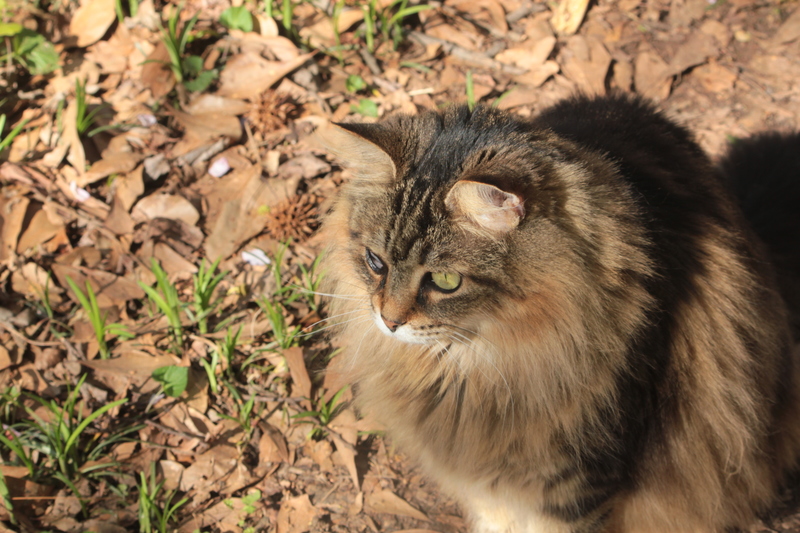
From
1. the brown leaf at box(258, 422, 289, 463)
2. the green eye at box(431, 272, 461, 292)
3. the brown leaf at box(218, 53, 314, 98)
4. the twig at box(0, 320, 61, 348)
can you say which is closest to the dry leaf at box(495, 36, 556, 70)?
the brown leaf at box(218, 53, 314, 98)

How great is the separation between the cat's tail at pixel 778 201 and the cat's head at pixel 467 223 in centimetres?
103

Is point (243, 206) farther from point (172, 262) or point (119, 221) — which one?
point (119, 221)

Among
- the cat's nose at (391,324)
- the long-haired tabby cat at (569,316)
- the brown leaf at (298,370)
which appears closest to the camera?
the long-haired tabby cat at (569,316)

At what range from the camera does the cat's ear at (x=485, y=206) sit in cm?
133

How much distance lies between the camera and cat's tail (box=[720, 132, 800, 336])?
7.07ft

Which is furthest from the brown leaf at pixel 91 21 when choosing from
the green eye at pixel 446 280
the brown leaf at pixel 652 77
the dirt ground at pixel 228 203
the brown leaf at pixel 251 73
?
the brown leaf at pixel 652 77

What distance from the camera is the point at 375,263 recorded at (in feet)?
5.57

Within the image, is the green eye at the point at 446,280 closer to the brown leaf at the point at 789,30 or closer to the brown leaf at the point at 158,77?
the brown leaf at the point at 158,77

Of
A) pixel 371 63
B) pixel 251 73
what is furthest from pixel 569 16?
pixel 251 73

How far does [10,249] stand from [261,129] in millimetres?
1349

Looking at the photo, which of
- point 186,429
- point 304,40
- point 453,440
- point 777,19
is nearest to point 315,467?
point 186,429

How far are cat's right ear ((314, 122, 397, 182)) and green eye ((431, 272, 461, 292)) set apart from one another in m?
0.30

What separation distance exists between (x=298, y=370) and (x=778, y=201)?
2.01 meters

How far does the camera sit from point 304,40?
3523mm
